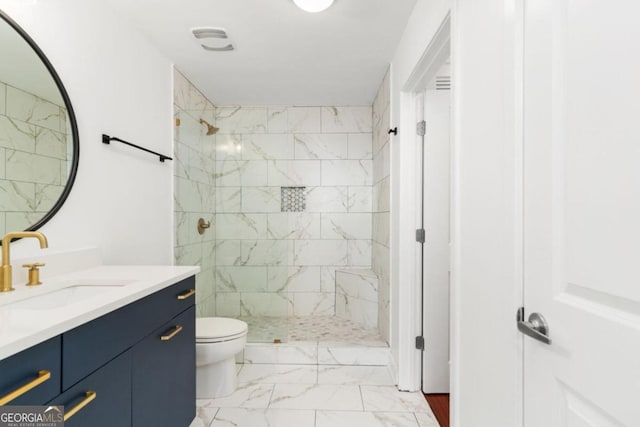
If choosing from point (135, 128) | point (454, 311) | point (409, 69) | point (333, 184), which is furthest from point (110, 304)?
point (333, 184)

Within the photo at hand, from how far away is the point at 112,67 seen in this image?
2.00 metres

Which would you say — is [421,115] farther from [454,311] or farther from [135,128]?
[135,128]

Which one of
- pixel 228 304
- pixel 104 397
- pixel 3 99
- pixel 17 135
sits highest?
pixel 3 99

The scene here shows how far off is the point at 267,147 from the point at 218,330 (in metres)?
2.01

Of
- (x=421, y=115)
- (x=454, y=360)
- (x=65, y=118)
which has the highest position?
(x=421, y=115)

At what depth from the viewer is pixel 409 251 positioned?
91.0 inches

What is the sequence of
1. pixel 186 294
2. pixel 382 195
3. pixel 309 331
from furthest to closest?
1. pixel 309 331
2. pixel 382 195
3. pixel 186 294

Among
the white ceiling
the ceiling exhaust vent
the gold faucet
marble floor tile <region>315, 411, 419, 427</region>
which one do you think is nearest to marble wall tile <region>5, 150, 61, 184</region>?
the gold faucet

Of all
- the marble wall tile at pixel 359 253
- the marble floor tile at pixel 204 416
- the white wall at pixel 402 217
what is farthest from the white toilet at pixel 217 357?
the marble wall tile at pixel 359 253

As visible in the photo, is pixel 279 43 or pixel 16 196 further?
pixel 279 43

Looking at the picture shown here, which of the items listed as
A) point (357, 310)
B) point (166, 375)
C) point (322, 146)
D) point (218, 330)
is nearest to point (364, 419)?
point (218, 330)

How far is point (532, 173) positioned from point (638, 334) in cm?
44

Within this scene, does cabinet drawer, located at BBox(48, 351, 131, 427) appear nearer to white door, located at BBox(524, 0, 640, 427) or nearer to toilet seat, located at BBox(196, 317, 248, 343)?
toilet seat, located at BBox(196, 317, 248, 343)

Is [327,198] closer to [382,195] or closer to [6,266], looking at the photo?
[382,195]
